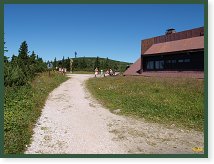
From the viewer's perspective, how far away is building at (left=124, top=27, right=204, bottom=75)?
32938mm

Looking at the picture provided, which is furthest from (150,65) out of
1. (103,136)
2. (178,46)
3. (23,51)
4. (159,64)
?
(103,136)

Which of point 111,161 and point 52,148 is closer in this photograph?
point 111,161

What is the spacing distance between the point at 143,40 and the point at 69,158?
36822mm

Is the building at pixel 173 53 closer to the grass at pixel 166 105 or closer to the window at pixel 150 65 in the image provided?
the window at pixel 150 65

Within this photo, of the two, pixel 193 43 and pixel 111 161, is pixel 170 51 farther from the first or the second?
pixel 111 161

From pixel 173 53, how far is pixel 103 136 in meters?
26.1

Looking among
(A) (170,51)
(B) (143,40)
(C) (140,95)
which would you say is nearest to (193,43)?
(A) (170,51)

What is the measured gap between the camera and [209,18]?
1002 centimetres

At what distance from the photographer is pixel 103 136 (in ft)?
38.4

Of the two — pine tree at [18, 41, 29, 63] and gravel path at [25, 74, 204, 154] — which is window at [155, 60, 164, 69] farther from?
gravel path at [25, 74, 204, 154]

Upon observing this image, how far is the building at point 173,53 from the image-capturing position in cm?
3294

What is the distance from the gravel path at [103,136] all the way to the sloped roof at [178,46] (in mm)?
20137

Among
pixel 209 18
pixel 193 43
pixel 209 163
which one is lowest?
pixel 209 163

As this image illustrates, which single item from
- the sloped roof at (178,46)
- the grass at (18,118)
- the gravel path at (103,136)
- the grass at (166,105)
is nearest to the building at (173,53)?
the sloped roof at (178,46)
